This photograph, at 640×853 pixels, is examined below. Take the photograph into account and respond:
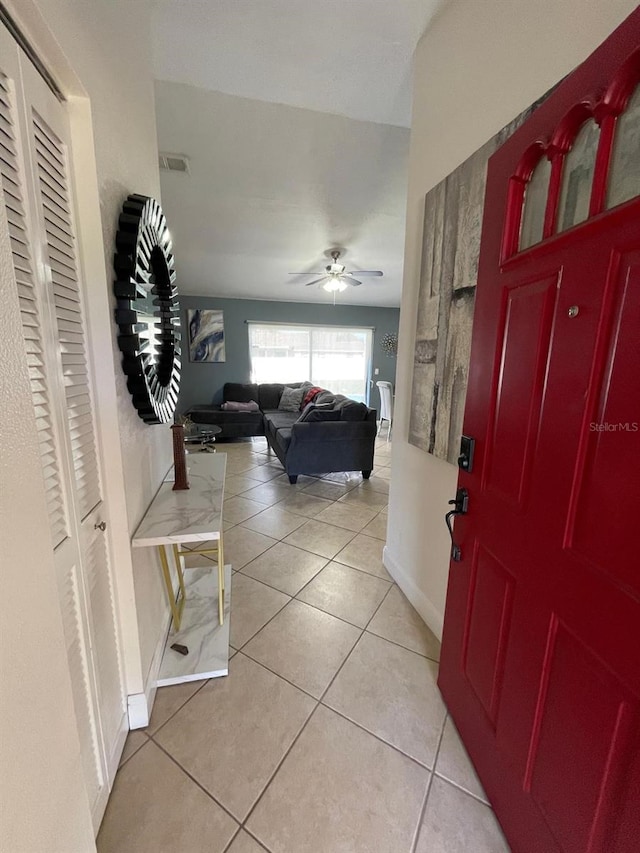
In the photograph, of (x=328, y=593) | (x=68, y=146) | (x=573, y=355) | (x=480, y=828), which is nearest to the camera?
(x=573, y=355)

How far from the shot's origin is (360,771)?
1.14 meters

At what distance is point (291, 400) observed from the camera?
5906 millimetres

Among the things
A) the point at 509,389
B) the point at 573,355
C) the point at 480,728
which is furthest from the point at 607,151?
the point at 480,728

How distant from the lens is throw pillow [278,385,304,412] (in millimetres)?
5839

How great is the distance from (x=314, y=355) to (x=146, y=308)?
5.79 m

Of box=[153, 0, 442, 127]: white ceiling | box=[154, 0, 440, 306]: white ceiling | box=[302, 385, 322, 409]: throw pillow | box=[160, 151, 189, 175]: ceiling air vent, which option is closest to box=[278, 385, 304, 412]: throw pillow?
box=[302, 385, 322, 409]: throw pillow

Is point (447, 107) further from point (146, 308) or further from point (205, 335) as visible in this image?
point (205, 335)

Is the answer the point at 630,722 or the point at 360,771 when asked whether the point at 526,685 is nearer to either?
the point at 630,722

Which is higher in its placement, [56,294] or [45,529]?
[56,294]

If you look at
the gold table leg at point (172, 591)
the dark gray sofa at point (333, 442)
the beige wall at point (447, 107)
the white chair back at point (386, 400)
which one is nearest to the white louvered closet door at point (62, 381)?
the gold table leg at point (172, 591)

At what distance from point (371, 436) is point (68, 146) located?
336cm

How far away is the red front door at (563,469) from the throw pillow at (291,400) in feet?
15.8

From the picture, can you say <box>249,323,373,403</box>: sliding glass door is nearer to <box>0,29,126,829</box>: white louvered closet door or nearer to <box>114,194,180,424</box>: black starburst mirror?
<box>114,194,180,424</box>: black starburst mirror

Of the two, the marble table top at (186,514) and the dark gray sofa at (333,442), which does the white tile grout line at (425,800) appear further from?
the dark gray sofa at (333,442)
